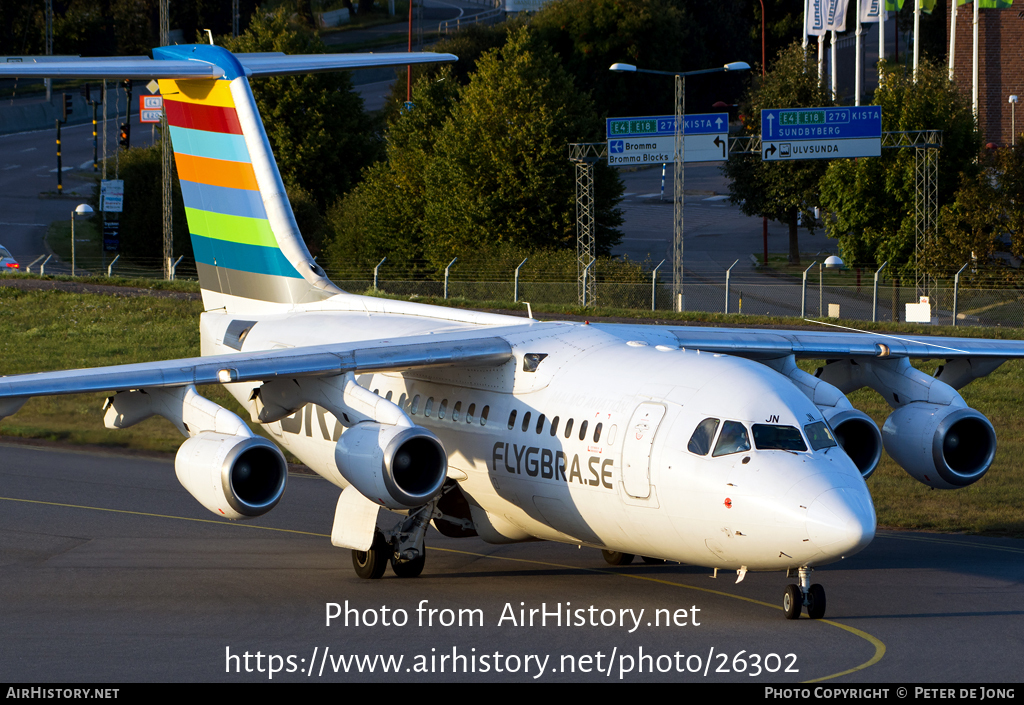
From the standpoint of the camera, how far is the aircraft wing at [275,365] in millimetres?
15336

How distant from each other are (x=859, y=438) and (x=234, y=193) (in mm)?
12074

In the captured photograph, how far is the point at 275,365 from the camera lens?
16.1 m

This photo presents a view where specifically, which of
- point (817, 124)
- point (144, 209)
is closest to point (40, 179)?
point (144, 209)

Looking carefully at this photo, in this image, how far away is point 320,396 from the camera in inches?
679

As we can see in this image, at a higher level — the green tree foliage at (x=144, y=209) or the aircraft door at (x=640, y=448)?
the green tree foliage at (x=144, y=209)

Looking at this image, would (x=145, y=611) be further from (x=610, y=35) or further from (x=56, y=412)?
(x=610, y=35)

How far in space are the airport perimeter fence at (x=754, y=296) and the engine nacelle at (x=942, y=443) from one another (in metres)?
22.3

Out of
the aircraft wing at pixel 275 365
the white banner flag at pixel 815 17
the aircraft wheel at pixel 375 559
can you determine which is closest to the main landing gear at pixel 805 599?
the aircraft wing at pixel 275 365

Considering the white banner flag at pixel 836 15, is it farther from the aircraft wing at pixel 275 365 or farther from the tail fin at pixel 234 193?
the aircraft wing at pixel 275 365

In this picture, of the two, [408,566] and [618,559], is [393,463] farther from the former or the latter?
[618,559]

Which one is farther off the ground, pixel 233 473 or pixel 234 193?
pixel 234 193

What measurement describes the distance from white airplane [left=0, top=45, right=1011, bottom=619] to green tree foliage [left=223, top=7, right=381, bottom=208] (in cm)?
4506

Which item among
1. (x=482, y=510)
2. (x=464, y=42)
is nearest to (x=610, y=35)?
(x=464, y=42)

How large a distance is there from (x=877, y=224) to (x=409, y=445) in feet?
134
